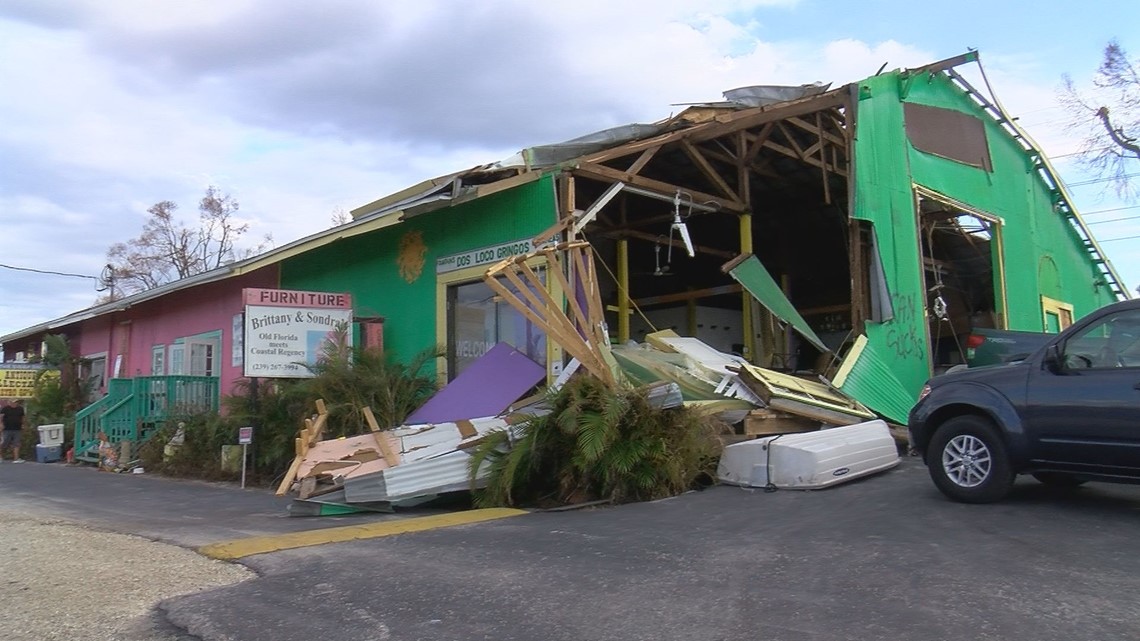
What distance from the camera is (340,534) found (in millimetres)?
7484

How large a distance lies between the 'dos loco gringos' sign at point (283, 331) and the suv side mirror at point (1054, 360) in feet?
32.5

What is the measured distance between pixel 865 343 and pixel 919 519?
5550 mm

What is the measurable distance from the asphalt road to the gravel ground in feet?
0.78

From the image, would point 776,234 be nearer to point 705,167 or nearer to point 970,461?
point 705,167

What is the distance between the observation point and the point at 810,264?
64.6 feet

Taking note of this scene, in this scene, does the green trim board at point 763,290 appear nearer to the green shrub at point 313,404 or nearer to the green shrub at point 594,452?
the green shrub at point 594,452

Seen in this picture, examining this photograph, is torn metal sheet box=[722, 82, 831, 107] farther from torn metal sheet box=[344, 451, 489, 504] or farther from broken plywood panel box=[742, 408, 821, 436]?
torn metal sheet box=[344, 451, 489, 504]

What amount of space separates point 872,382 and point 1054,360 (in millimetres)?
4987

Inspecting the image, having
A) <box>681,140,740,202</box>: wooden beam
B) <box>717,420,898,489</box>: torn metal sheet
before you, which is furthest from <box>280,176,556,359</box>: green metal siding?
<box>717,420,898,489</box>: torn metal sheet

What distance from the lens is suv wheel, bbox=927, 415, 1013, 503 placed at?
7.09 meters

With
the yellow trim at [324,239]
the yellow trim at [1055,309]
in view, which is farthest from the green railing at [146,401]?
the yellow trim at [1055,309]

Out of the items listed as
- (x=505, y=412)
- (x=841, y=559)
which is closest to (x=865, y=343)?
(x=505, y=412)

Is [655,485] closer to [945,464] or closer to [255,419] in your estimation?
[945,464]

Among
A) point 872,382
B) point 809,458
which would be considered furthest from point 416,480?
point 872,382
